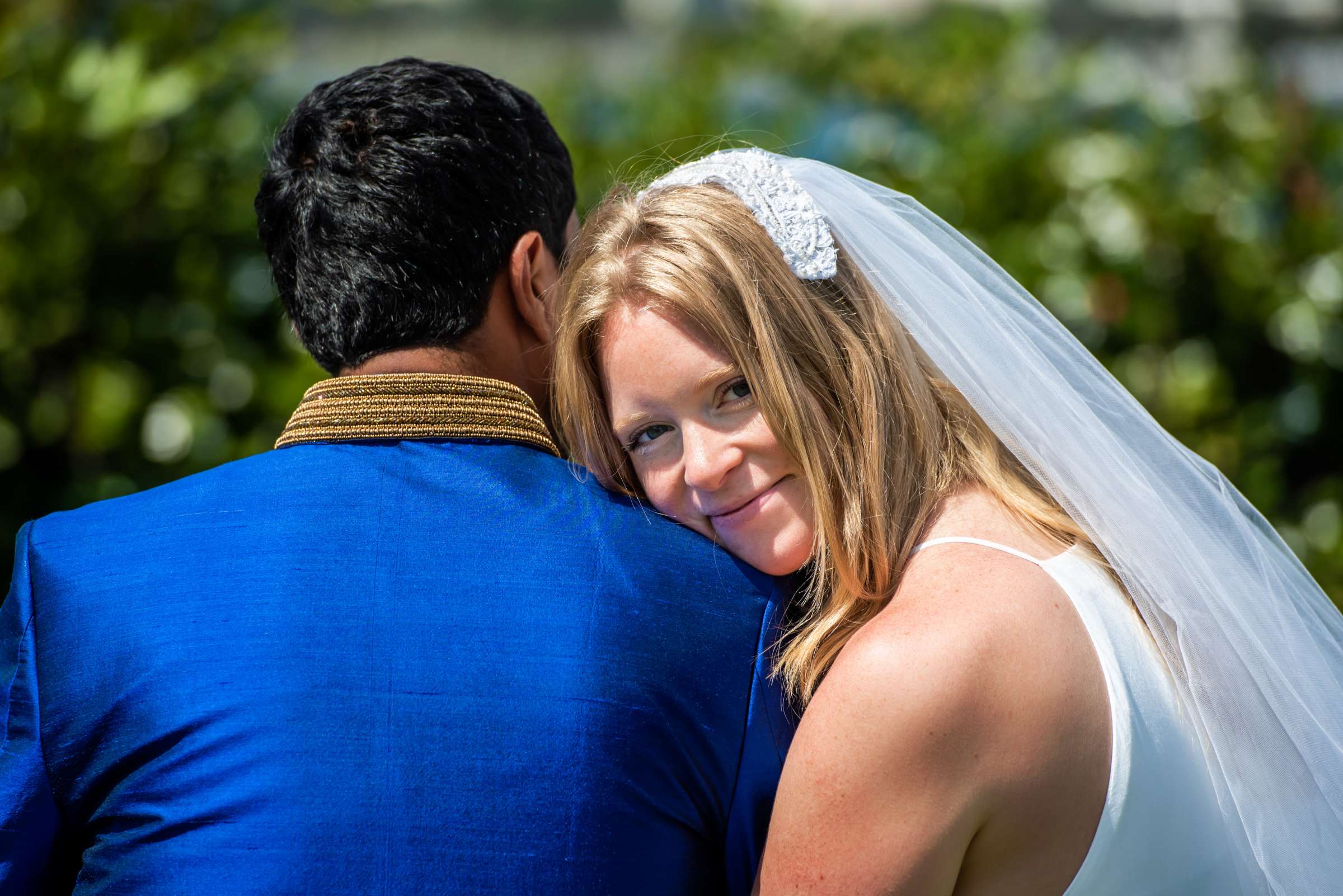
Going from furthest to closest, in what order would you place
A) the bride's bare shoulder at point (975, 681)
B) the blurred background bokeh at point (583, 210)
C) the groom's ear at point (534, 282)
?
the blurred background bokeh at point (583, 210), the groom's ear at point (534, 282), the bride's bare shoulder at point (975, 681)

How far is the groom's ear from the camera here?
2.04 metres

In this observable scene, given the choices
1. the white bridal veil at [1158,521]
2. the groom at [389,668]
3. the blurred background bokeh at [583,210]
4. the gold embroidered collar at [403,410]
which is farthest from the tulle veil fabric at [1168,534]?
the blurred background bokeh at [583,210]

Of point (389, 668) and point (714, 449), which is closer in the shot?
point (389, 668)

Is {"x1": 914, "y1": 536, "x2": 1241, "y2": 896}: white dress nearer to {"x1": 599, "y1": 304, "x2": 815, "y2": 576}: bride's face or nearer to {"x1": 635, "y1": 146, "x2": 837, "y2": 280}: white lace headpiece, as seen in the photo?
{"x1": 599, "y1": 304, "x2": 815, "y2": 576}: bride's face

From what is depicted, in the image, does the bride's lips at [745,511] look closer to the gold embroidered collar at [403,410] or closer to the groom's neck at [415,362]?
the gold embroidered collar at [403,410]

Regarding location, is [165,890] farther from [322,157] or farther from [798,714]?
[322,157]

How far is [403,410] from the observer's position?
5.98 ft

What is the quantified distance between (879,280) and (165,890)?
137 centimetres

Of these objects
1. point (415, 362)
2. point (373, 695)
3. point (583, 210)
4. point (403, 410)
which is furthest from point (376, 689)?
point (583, 210)

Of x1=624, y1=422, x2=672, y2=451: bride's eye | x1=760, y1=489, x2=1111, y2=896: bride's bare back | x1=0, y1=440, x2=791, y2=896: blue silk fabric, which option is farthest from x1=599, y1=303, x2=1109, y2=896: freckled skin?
x1=624, y1=422, x2=672, y2=451: bride's eye

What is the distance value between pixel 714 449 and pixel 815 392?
0.18 meters

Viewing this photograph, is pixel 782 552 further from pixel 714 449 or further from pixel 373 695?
pixel 373 695

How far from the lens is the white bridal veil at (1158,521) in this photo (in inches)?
74.6

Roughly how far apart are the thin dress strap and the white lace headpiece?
45cm
